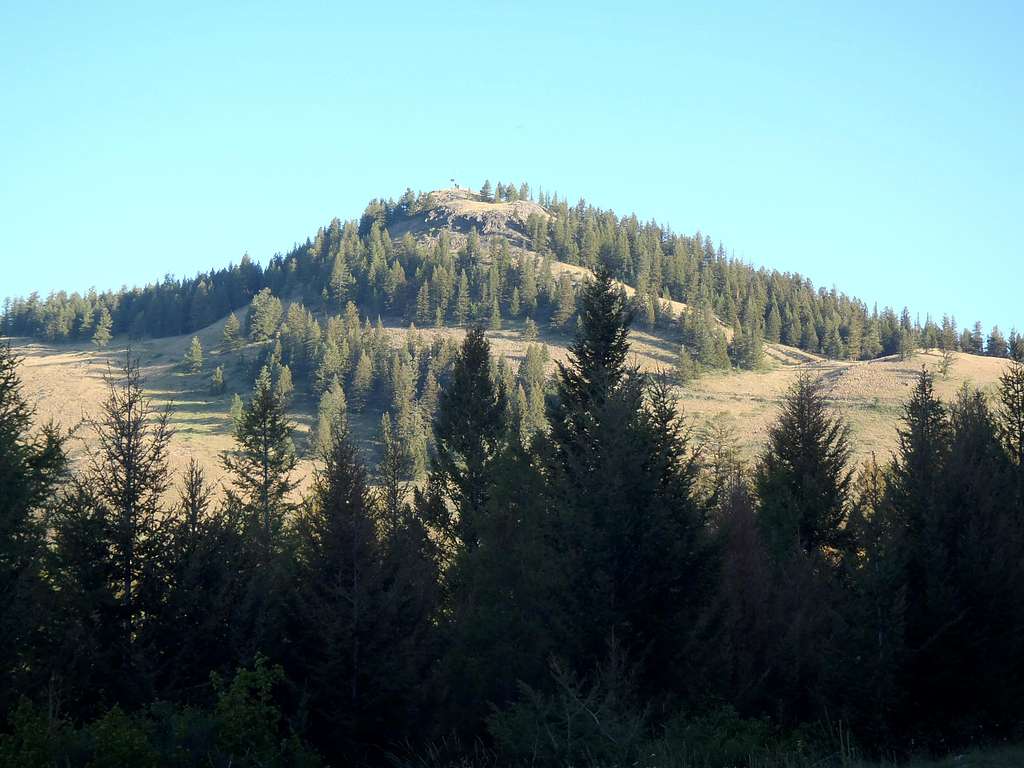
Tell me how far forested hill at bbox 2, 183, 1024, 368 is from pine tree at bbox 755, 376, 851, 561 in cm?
9847

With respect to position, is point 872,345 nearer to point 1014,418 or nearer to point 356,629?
point 1014,418

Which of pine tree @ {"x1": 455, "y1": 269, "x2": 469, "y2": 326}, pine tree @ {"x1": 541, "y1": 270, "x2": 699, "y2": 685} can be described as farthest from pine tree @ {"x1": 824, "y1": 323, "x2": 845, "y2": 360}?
pine tree @ {"x1": 541, "y1": 270, "x2": 699, "y2": 685}

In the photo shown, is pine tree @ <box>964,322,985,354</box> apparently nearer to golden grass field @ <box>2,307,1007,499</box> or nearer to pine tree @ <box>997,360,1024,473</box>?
golden grass field @ <box>2,307,1007,499</box>

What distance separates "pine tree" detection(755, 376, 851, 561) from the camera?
30.7 m

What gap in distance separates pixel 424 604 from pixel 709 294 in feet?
509

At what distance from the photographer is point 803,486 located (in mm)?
31062

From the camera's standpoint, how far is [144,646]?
18.2 metres

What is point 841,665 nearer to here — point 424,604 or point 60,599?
point 424,604

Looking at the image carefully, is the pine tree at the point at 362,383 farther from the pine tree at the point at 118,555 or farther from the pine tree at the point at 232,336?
the pine tree at the point at 118,555

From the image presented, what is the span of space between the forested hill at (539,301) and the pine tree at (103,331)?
0.42 metres

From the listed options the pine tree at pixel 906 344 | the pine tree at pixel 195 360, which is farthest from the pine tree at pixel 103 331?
the pine tree at pixel 906 344

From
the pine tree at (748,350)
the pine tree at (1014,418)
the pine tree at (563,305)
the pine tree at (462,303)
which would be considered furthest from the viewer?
the pine tree at (462,303)

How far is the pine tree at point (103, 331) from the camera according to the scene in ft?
527

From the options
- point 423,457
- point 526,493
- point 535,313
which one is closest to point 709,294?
point 535,313
